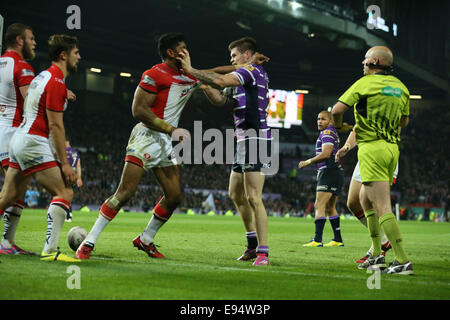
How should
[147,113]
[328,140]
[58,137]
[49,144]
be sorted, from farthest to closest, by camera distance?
1. [328,140]
2. [147,113]
3. [49,144]
4. [58,137]

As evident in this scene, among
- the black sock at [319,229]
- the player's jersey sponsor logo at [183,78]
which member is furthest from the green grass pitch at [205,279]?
the black sock at [319,229]

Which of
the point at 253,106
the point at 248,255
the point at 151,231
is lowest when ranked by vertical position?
the point at 248,255

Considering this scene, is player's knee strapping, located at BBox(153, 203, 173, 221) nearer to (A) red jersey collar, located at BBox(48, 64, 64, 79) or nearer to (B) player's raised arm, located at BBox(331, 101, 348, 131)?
(A) red jersey collar, located at BBox(48, 64, 64, 79)

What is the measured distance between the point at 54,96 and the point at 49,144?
63cm

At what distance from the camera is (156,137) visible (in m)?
7.09

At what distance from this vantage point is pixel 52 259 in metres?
6.34

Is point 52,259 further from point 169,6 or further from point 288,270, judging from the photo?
point 169,6

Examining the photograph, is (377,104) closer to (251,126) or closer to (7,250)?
(251,126)

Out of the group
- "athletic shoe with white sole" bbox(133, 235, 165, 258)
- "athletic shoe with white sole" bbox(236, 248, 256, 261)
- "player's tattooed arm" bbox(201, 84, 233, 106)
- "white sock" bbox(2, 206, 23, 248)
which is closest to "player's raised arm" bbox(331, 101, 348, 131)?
"player's tattooed arm" bbox(201, 84, 233, 106)

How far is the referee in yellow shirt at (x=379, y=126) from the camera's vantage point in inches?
243

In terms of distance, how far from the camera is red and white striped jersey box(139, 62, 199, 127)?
7.02 m

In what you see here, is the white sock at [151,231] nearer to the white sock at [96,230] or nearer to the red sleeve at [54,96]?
the white sock at [96,230]

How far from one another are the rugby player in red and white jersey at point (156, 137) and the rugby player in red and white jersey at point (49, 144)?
577 millimetres

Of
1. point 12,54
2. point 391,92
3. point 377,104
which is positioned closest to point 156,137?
point 12,54
